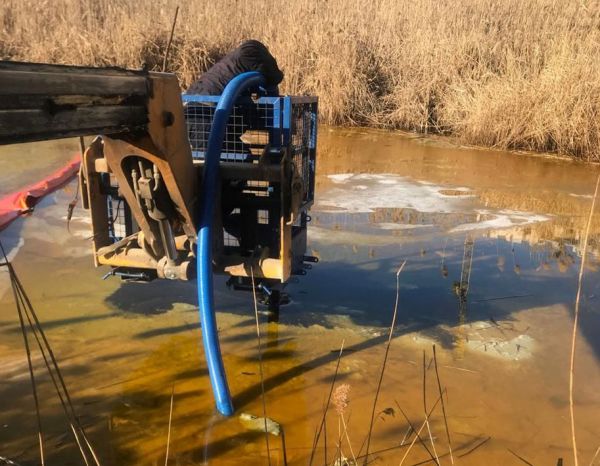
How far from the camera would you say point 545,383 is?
10.9 feet

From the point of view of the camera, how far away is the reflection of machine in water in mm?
3785

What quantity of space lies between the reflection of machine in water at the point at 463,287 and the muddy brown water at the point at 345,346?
0.03 m

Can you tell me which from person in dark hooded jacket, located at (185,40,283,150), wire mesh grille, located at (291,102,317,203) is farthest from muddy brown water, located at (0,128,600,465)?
person in dark hooded jacket, located at (185,40,283,150)

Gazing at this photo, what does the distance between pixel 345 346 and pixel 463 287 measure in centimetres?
145

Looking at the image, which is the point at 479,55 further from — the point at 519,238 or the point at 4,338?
the point at 4,338

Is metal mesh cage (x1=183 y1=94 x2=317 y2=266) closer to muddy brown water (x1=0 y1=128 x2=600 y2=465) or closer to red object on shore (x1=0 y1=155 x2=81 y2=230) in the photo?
muddy brown water (x1=0 y1=128 x2=600 y2=465)

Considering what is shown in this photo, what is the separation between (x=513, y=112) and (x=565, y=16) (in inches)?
230

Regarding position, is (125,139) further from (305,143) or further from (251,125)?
(305,143)

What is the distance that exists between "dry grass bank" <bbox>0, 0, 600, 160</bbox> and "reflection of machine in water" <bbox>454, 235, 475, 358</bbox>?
17.3ft

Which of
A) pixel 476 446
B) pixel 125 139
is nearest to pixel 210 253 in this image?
pixel 125 139

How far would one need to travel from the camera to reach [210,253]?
115 inches

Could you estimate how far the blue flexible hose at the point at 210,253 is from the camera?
2.88 meters

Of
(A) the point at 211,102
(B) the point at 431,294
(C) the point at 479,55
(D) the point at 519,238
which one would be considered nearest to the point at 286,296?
(B) the point at 431,294

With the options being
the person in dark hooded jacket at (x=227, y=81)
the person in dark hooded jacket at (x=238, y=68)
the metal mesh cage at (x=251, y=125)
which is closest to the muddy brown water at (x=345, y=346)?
the metal mesh cage at (x=251, y=125)
